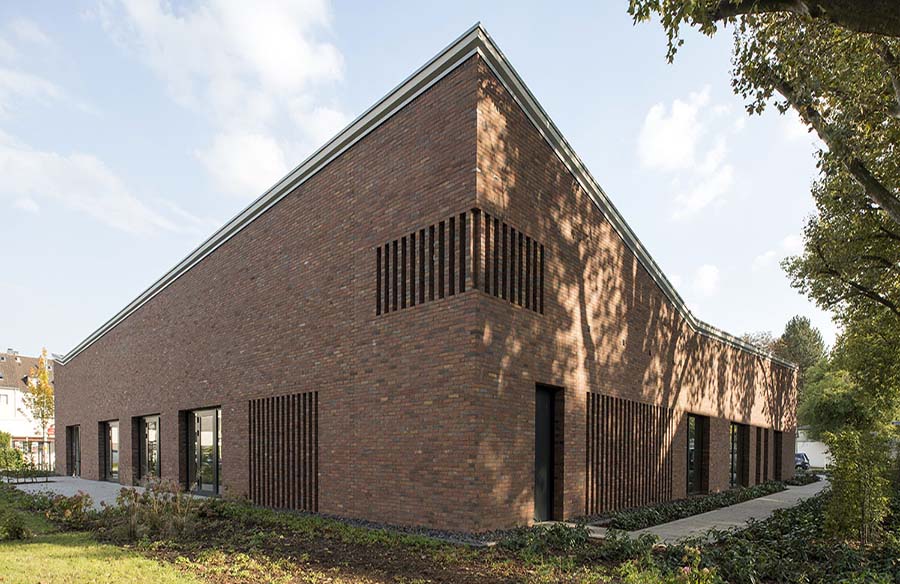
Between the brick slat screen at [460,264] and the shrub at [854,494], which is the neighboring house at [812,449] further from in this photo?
the brick slat screen at [460,264]

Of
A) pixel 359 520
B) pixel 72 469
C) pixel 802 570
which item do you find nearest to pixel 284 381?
pixel 359 520

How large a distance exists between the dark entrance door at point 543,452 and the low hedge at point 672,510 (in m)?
1.36

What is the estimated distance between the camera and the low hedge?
12.5 meters

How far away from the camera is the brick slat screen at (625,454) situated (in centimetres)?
1380

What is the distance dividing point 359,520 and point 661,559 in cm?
592

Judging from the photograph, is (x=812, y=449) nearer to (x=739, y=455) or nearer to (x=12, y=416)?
(x=739, y=455)

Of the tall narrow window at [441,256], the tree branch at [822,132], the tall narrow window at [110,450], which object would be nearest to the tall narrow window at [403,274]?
the tall narrow window at [441,256]

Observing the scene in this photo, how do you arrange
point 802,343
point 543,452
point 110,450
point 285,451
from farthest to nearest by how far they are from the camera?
point 802,343 < point 110,450 < point 285,451 < point 543,452

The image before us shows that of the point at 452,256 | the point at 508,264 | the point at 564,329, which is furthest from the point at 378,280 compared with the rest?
the point at 564,329

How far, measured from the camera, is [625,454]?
15.2 metres

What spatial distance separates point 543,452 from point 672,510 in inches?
175

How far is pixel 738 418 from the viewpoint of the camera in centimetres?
2298

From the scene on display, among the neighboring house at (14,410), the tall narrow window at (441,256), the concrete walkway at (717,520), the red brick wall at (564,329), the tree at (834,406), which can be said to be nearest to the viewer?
the red brick wall at (564,329)

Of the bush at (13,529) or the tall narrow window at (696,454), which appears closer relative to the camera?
the bush at (13,529)
